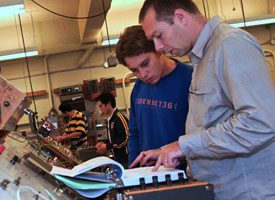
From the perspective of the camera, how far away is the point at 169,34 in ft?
4.89

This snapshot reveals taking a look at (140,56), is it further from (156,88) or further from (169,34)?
(169,34)

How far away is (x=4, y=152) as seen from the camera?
1.61 metres

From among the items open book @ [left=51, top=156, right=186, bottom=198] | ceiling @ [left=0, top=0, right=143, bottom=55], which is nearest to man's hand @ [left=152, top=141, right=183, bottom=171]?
open book @ [left=51, top=156, right=186, bottom=198]

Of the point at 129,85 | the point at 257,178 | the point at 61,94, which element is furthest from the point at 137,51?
the point at 129,85

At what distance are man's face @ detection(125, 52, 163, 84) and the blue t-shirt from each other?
0.05 meters

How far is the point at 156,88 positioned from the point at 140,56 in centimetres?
20

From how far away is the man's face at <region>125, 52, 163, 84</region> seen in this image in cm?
206

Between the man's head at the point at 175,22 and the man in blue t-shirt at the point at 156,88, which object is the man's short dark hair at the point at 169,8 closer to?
the man's head at the point at 175,22

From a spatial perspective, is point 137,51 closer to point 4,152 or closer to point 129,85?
point 4,152

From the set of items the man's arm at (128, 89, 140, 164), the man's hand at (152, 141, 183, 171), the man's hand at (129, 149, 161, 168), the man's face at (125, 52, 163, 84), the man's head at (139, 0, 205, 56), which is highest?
the man's head at (139, 0, 205, 56)

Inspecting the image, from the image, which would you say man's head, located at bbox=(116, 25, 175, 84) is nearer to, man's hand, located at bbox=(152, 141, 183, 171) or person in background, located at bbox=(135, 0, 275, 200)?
person in background, located at bbox=(135, 0, 275, 200)

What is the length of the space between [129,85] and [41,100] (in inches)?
93.4

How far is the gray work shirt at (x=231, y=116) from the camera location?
122cm

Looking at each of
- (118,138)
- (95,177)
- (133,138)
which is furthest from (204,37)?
(118,138)
